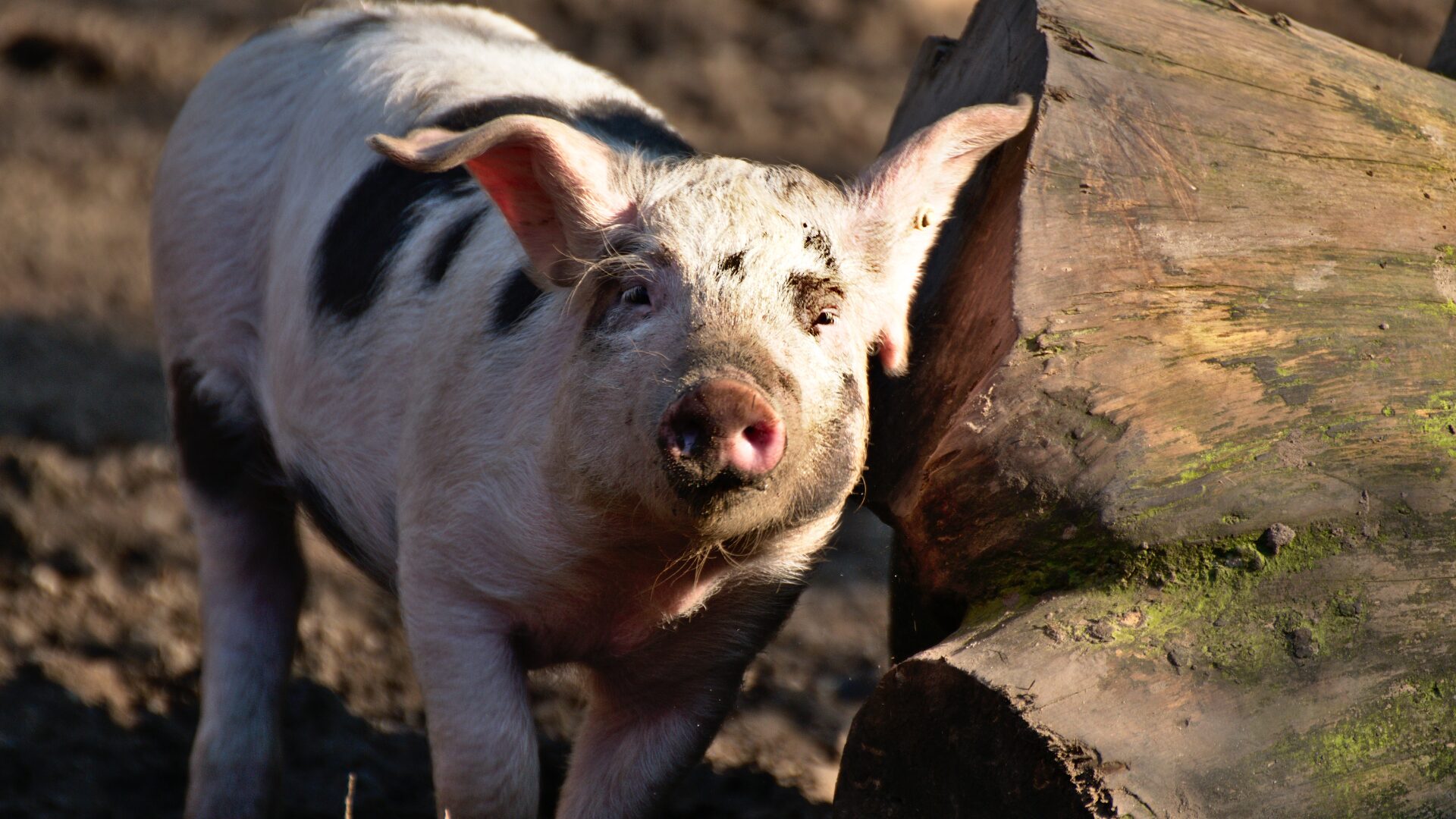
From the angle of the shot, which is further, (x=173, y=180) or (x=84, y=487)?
(x=84, y=487)

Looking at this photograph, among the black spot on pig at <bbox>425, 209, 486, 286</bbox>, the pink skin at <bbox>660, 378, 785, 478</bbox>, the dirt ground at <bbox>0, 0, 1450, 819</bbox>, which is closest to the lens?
the pink skin at <bbox>660, 378, 785, 478</bbox>

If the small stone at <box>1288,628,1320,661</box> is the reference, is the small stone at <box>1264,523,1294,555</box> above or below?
above

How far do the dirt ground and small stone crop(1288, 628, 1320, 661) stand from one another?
1927mm

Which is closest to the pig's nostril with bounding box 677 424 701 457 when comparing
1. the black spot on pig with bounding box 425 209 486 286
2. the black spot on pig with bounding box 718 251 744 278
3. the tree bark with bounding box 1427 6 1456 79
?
the black spot on pig with bounding box 718 251 744 278

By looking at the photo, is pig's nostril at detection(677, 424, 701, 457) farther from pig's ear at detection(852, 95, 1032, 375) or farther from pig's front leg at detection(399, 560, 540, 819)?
pig's front leg at detection(399, 560, 540, 819)

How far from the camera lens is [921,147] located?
Answer: 110 inches

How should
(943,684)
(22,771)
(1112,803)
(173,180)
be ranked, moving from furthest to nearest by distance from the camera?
(173,180), (22,771), (943,684), (1112,803)

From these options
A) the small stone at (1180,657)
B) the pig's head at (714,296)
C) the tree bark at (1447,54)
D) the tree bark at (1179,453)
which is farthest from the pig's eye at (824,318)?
the tree bark at (1447,54)

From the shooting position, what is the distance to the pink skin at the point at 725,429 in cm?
230

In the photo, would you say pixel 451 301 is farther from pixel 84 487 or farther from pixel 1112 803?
pixel 84 487

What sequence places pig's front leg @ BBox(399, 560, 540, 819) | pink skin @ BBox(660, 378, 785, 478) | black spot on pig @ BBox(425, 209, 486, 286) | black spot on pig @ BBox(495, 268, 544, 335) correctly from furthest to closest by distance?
black spot on pig @ BBox(425, 209, 486, 286), black spot on pig @ BBox(495, 268, 544, 335), pig's front leg @ BBox(399, 560, 540, 819), pink skin @ BBox(660, 378, 785, 478)

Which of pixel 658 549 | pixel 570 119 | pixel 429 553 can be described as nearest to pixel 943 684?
pixel 658 549

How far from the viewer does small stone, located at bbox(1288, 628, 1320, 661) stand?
7.89 ft

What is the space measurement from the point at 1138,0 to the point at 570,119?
133 centimetres
